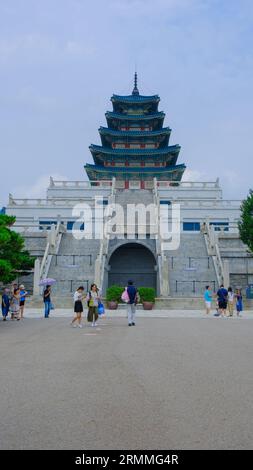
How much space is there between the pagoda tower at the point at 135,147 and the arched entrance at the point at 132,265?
52.3 ft

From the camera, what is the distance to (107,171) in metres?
54.5

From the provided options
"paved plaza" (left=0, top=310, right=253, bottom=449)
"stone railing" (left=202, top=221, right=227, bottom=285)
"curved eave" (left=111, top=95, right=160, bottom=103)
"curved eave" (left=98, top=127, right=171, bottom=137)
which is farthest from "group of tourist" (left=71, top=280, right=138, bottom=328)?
"curved eave" (left=111, top=95, right=160, bottom=103)

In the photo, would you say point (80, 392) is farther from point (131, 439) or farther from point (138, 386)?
point (131, 439)

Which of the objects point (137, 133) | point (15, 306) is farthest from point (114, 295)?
point (137, 133)

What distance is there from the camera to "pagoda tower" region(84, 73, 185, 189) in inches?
2146

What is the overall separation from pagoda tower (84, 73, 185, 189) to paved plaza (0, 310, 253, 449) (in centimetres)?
4375

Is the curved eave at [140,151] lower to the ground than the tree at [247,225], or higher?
higher

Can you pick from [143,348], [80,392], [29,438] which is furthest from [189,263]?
[29,438]

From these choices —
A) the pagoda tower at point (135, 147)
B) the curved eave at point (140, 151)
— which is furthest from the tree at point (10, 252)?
the curved eave at point (140, 151)

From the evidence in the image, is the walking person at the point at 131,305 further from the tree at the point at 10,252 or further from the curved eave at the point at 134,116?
the curved eave at the point at 134,116

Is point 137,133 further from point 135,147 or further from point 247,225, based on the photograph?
point 247,225

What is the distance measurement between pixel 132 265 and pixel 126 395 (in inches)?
1271

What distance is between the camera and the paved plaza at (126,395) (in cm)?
433
